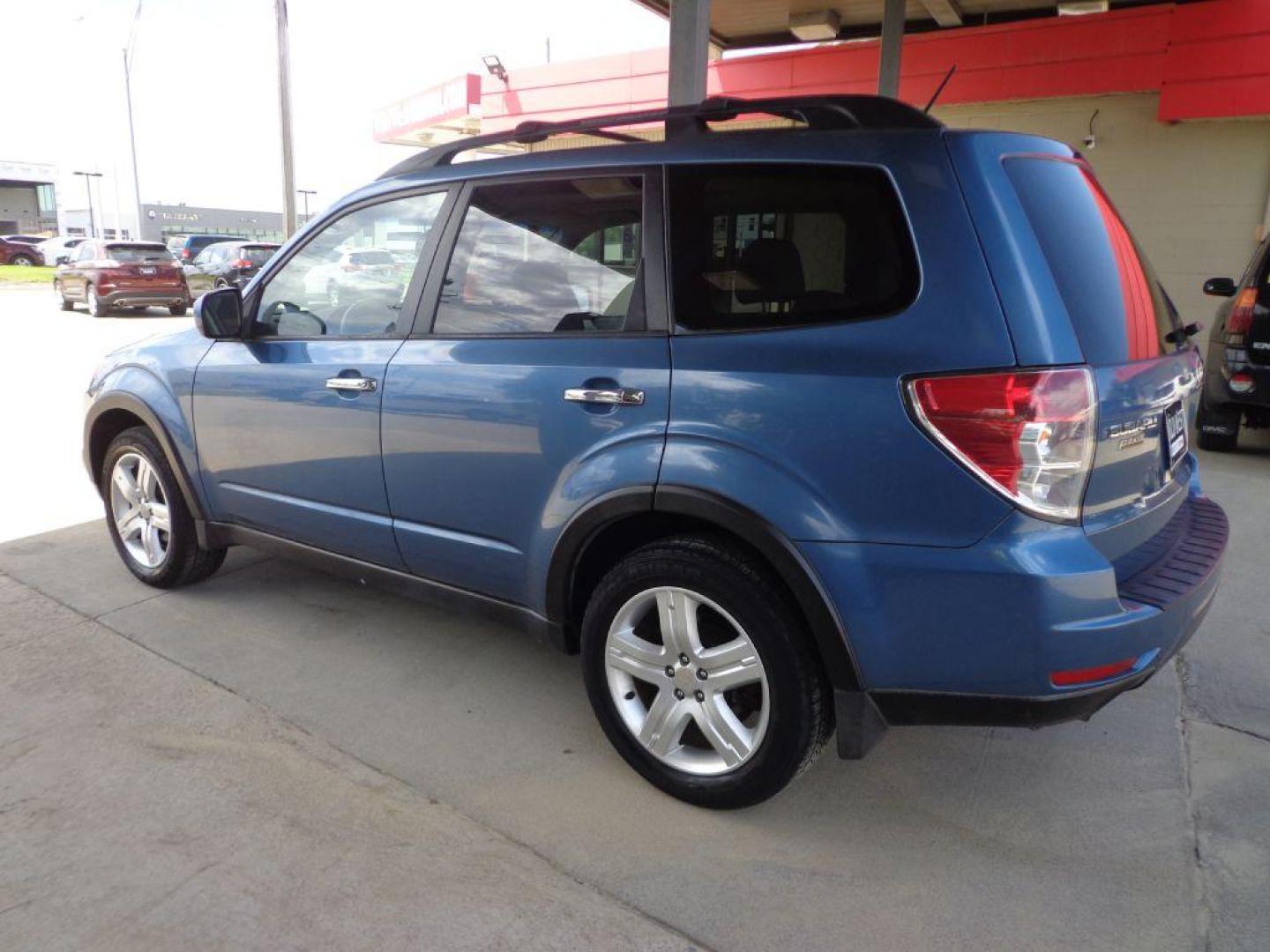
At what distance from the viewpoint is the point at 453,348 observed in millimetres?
3061

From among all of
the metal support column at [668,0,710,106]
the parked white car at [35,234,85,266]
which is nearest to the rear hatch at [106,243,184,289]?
the metal support column at [668,0,710,106]

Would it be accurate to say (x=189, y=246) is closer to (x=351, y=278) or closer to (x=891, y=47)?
(x=891, y=47)

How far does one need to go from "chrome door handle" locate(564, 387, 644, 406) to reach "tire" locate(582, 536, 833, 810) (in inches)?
16.1

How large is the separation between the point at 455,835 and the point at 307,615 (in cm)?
183

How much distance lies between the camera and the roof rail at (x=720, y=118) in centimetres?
245

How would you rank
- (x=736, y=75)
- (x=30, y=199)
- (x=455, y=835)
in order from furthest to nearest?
(x=30, y=199) → (x=736, y=75) → (x=455, y=835)

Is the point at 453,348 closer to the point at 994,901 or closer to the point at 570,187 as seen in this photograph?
the point at 570,187

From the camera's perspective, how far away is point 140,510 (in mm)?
4328

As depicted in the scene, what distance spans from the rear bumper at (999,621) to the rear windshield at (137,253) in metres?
20.9

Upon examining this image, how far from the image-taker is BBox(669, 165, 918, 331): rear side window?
2297mm

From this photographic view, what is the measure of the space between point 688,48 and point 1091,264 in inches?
219

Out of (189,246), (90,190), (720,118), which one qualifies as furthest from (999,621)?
(90,190)

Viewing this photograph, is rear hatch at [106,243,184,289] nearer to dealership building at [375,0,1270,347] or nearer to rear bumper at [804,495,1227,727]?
dealership building at [375,0,1270,347]

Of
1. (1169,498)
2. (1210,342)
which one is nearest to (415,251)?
(1169,498)
